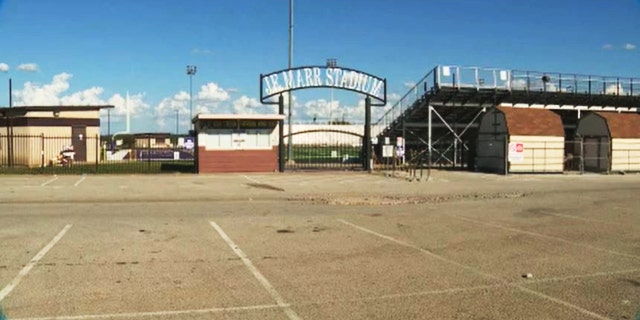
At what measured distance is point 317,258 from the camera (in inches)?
376

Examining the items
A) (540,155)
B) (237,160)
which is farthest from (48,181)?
(540,155)

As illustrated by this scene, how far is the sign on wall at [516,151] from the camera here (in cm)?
3494

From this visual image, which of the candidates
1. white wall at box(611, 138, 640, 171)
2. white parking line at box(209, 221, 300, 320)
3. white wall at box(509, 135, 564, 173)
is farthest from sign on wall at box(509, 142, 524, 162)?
white parking line at box(209, 221, 300, 320)

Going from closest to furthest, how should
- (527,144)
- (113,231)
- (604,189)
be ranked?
(113,231) < (604,189) < (527,144)

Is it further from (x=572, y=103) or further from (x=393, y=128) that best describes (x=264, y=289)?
(x=572, y=103)

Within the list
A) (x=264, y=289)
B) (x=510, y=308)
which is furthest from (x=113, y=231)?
(x=510, y=308)

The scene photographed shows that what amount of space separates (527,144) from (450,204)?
19.1 m

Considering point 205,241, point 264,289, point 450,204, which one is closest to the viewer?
point 264,289

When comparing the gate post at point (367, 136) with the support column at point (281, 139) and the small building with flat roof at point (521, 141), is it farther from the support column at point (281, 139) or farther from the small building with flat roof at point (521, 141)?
the small building with flat roof at point (521, 141)

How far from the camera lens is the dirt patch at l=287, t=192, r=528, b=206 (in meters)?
19.1

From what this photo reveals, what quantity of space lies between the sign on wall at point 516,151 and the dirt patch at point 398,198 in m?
13.3

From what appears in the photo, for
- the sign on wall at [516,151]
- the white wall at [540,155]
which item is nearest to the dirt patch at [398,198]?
the sign on wall at [516,151]

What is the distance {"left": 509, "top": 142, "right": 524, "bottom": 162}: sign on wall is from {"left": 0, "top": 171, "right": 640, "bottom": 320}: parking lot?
15.2 meters

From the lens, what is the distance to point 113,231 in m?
→ 12.2
